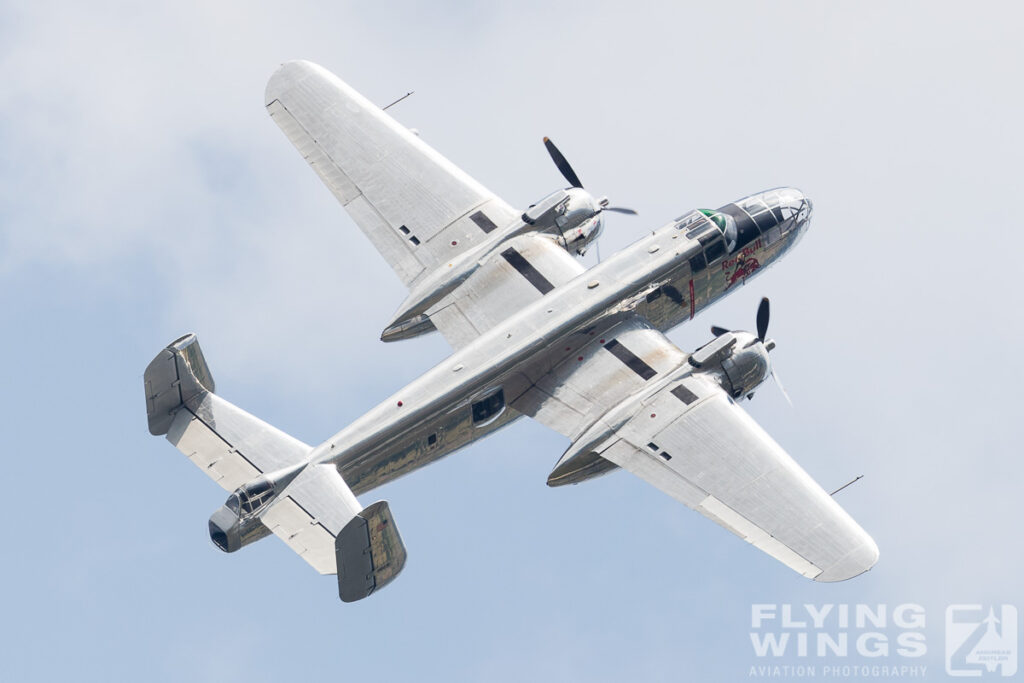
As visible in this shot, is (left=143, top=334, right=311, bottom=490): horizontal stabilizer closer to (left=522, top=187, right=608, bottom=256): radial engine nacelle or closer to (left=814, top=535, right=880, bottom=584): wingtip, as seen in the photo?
(left=522, top=187, right=608, bottom=256): radial engine nacelle

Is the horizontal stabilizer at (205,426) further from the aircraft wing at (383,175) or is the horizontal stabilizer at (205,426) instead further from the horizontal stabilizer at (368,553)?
the aircraft wing at (383,175)

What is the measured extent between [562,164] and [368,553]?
18905 millimetres

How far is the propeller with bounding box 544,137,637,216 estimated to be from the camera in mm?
65500

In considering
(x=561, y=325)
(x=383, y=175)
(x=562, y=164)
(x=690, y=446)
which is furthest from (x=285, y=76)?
(x=690, y=446)

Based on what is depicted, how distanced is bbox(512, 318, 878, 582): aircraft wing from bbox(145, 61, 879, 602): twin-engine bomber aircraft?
5cm

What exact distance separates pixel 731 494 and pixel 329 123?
21.4 m

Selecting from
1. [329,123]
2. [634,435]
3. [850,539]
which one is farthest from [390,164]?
[850,539]

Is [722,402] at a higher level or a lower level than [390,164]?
lower

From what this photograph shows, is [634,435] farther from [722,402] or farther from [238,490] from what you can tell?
[238,490]

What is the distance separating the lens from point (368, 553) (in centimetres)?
5247

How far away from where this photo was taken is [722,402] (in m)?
58.0

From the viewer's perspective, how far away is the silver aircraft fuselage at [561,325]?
5731cm

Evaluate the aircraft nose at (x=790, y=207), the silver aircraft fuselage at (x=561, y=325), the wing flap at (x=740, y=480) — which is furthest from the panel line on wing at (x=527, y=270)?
the aircraft nose at (x=790, y=207)

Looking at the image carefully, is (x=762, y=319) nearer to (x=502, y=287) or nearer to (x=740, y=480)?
(x=740, y=480)
